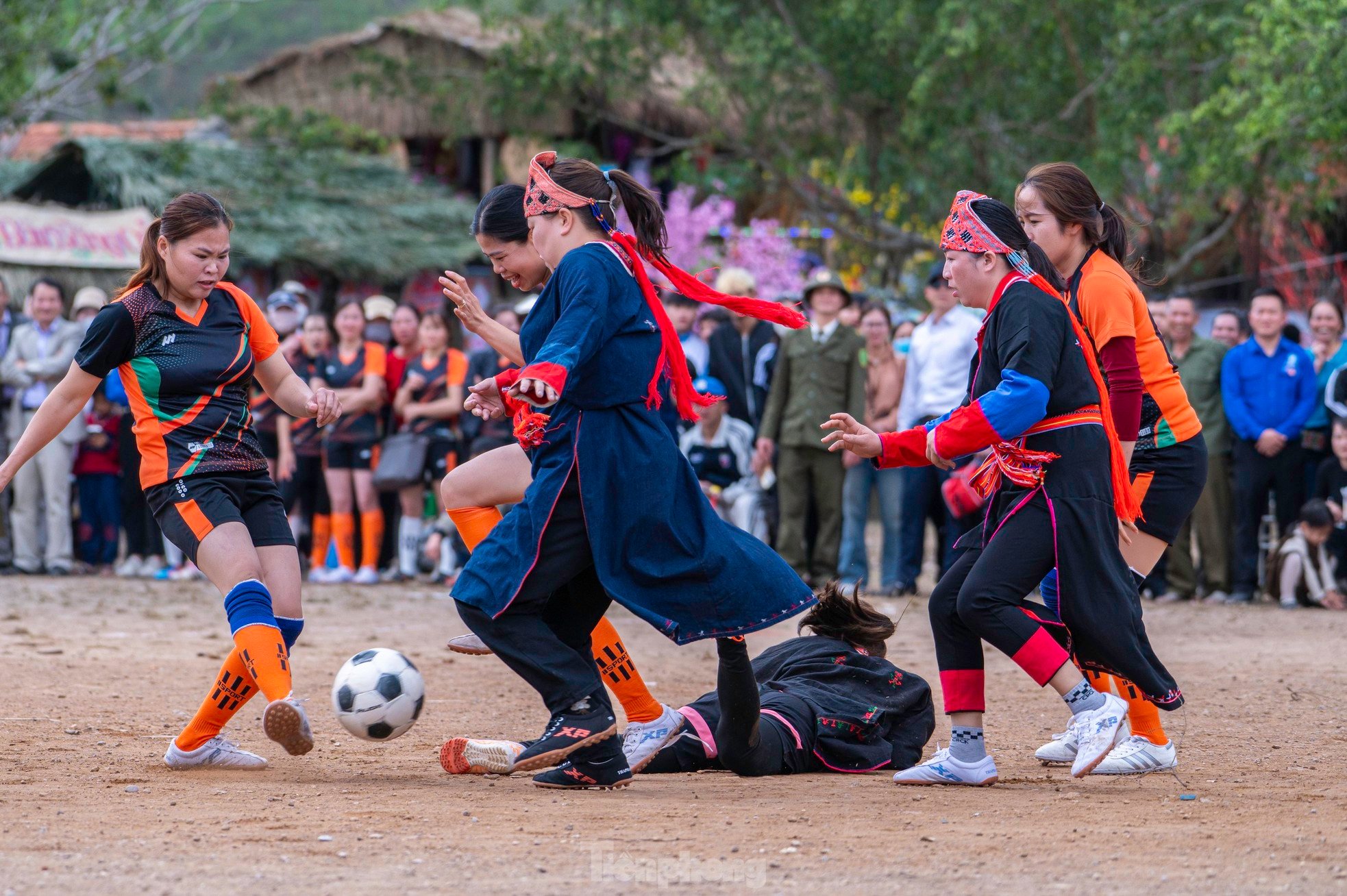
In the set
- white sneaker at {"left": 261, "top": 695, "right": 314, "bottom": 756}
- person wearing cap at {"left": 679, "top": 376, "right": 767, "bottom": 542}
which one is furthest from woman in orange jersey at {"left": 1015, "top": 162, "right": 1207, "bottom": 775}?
person wearing cap at {"left": 679, "top": 376, "right": 767, "bottom": 542}

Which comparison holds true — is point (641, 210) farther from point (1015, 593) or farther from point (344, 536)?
point (344, 536)

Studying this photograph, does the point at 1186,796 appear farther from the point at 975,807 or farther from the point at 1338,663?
the point at 1338,663

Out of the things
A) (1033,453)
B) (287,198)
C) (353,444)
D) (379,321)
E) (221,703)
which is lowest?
(221,703)

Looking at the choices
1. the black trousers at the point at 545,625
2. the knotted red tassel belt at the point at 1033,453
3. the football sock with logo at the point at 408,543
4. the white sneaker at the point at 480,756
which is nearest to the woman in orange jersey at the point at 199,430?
the white sneaker at the point at 480,756

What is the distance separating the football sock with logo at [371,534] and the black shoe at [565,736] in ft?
26.3

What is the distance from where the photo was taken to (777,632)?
9820mm

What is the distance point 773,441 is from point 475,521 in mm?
6753

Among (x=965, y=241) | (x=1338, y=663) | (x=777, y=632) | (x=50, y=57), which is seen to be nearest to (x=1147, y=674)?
(x=965, y=241)

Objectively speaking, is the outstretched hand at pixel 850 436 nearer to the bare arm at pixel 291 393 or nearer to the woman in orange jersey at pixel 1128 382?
the woman in orange jersey at pixel 1128 382

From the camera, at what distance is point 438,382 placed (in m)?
12.4

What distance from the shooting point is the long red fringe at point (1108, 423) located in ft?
16.6

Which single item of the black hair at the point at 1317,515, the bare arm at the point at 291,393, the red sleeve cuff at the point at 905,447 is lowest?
the black hair at the point at 1317,515

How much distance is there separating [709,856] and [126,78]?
19.2 m

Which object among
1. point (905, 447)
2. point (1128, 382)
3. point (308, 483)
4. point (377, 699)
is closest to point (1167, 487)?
point (1128, 382)
